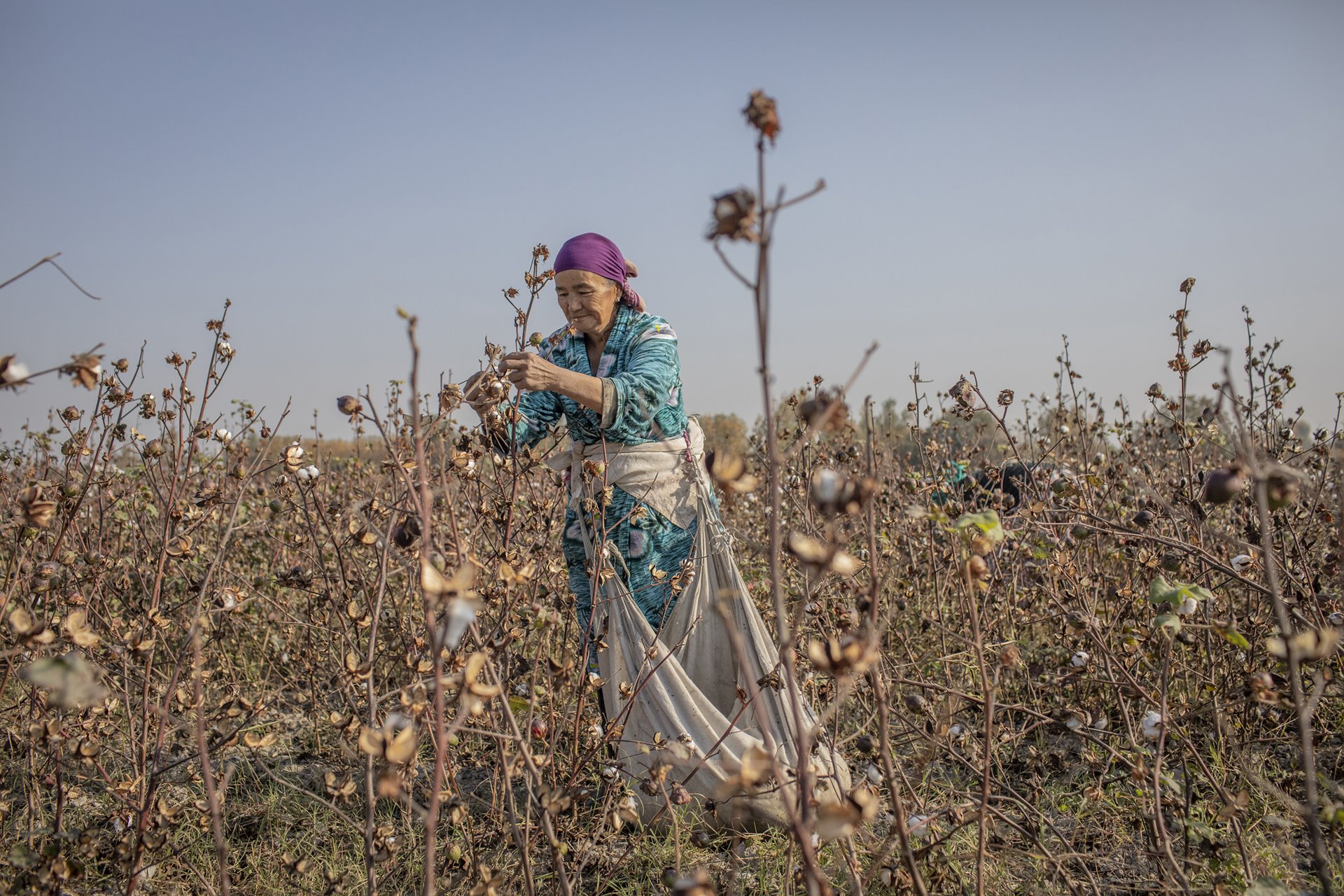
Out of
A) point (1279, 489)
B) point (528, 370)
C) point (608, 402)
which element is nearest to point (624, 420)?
point (608, 402)

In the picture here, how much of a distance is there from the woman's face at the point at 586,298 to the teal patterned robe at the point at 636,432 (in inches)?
2.2

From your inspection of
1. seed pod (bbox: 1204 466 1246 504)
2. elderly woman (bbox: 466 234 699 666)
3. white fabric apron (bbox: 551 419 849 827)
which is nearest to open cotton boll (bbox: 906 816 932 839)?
white fabric apron (bbox: 551 419 849 827)

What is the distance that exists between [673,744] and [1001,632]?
166 cm

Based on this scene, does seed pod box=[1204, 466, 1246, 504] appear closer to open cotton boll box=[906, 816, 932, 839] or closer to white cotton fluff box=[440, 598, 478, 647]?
open cotton boll box=[906, 816, 932, 839]

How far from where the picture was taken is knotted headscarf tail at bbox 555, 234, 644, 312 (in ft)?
7.53

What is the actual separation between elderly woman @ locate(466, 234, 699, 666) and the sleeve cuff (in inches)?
2.1

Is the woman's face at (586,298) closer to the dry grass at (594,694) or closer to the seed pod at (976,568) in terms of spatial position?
the dry grass at (594,694)

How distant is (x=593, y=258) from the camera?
7.59ft

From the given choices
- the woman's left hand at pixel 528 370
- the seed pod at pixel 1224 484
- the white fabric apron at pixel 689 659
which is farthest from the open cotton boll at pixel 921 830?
the woman's left hand at pixel 528 370

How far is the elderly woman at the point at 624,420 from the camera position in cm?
223

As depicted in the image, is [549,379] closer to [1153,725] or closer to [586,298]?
[586,298]

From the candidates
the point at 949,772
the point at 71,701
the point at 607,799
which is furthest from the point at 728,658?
the point at 71,701

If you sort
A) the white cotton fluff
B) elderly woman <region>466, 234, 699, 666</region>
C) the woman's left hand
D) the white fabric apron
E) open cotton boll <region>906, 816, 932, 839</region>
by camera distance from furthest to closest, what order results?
elderly woman <region>466, 234, 699, 666</region>, the white fabric apron, the woman's left hand, open cotton boll <region>906, 816, 932, 839</region>, the white cotton fluff

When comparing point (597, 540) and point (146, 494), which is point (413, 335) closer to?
point (597, 540)
